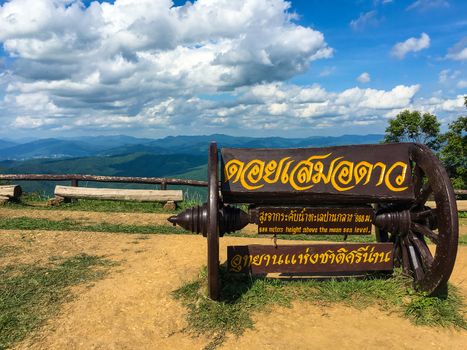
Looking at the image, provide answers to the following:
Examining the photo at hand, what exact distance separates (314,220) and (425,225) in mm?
1684

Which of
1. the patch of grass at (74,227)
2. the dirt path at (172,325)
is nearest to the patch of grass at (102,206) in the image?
the patch of grass at (74,227)

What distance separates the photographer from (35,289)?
5.66 metres

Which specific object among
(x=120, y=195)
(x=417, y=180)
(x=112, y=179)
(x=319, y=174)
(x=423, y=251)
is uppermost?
(x=319, y=174)

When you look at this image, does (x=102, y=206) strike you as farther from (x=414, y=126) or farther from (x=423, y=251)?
(x=414, y=126)

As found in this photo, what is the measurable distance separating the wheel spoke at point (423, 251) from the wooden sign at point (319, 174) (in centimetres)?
67

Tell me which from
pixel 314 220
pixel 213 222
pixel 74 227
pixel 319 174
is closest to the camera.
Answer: pixel 213 222

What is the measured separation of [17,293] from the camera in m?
5.48

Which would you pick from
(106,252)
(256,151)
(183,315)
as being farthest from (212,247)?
(106,252)

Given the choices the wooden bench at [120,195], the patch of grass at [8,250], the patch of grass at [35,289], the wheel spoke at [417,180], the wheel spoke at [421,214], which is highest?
the wheel spoke at [417,180]

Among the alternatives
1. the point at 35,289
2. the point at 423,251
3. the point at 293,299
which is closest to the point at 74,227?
the point at 35,289

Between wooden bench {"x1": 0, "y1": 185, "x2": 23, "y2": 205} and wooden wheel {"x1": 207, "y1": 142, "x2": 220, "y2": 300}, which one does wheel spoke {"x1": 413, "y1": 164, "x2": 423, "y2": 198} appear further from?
wooden bench {"x1": 0, "y1": 185, "x2": 23, "y2": 205}

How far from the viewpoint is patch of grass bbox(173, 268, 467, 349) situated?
4781 millimetres

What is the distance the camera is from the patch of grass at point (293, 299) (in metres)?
4.78

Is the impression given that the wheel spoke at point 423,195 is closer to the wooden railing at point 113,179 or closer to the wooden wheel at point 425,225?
the wooden wheel at point 425,225
